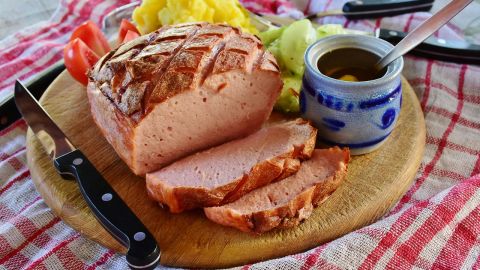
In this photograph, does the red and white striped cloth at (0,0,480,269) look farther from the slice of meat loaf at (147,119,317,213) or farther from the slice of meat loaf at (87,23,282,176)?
the slice of meat loaf at (87,23,282,176)

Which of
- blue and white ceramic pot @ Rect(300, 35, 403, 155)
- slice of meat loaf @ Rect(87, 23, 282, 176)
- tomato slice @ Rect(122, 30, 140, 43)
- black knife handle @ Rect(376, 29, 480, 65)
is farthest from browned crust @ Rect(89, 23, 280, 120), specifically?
black knife handle @ Rect(376, 29, 480, 65)

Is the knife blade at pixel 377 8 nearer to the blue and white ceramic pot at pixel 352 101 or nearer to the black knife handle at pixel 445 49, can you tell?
the black knife handle at pixel 445 49

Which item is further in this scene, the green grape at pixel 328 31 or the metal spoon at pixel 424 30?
the green grape at pixel 328 31

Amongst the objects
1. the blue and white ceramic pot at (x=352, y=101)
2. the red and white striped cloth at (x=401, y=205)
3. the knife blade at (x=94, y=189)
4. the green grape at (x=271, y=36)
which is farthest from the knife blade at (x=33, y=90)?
the blue and white ceramic pot at (x=352, y=101)

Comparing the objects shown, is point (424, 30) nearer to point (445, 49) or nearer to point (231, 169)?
point (445, 49)

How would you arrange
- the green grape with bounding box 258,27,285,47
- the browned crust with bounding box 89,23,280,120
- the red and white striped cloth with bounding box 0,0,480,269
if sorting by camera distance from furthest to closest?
the green grape with bounding box 258,27,285,47, the browned crust with bounding box 89,23,280,120, the red and white striped cloth with bounding box 0,0,480,269

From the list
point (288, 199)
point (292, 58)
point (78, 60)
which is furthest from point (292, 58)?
point (78, 60)
